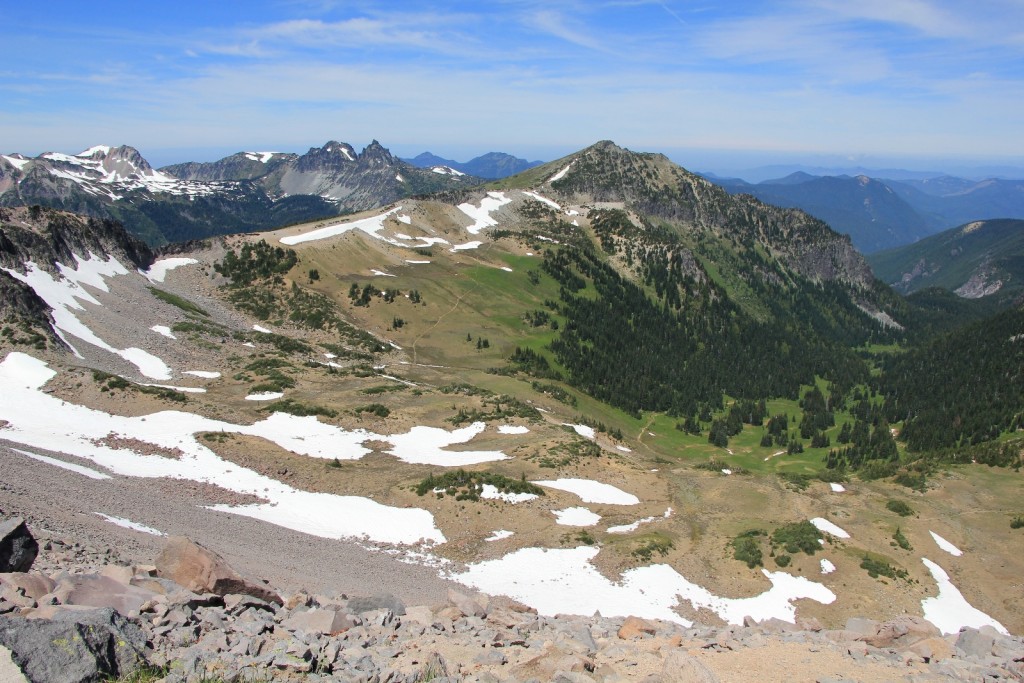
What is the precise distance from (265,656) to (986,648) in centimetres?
1939

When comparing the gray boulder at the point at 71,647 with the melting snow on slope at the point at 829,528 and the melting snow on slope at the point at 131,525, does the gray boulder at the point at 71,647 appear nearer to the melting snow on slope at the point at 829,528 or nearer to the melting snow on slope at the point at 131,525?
the melting snow on slope at the point at 131,525

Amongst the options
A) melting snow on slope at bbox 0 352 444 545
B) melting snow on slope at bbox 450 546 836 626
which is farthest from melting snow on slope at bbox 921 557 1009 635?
melting snow on slope at bbox 0 352 444 545

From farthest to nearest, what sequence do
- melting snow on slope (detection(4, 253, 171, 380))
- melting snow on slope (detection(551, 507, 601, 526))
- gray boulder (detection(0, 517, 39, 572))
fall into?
melting snow on slope (detection(4, 253, 171, 380)) < melting snow on slope (detection(551, 507, 601, 526)) < gray boulder (detection(0, 517, 39, 572))

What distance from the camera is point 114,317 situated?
8019cm

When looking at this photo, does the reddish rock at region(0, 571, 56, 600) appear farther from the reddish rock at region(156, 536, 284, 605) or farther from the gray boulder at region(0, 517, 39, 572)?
the reddish rock at region(156, 536, 284, 605)

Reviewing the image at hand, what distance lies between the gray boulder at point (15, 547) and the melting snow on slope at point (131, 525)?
1313cm

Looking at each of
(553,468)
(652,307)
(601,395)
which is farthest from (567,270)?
(553,468)

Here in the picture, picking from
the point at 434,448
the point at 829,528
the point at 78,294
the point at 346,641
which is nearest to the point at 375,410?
the point at 434,448

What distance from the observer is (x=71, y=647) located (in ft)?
36.5

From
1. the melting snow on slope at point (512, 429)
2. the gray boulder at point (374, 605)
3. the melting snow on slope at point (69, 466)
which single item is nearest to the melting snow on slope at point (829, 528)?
the melting snow on slope at point (512, 429)

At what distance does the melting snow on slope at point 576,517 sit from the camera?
133 feet

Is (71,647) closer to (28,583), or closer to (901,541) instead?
(28,583)

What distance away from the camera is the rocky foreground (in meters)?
12.0

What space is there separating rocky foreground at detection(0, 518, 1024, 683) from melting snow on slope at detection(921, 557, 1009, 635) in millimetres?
20340
